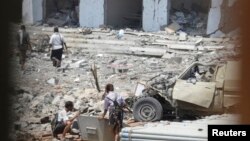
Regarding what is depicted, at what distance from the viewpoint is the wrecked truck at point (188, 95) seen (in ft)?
21.6

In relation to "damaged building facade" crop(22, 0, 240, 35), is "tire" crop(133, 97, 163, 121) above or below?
below

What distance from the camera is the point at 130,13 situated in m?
15.8

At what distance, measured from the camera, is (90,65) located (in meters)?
10.8

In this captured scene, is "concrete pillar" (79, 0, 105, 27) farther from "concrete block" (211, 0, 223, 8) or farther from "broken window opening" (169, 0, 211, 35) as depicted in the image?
"concrete block" (211, 0, 223, 8)

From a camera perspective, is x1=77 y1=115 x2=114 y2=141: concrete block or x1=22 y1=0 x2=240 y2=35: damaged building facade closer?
x1=77 y1=115 x2=114 y2=141: concrete block

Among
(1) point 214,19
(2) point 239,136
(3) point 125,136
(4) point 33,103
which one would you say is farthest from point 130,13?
(2) point 239,136

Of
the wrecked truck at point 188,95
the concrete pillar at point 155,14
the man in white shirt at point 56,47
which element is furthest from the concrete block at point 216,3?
the wrecked truck at point 188,95

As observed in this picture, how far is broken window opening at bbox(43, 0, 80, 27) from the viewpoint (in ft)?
49.3

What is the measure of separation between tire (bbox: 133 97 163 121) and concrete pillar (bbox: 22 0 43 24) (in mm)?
6763

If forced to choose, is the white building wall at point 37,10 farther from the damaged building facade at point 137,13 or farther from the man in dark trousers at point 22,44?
the man in dark trousers at point 22,44

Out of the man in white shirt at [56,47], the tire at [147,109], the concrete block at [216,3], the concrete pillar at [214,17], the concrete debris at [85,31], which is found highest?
the concrete block at [216,3]

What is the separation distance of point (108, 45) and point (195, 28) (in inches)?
133

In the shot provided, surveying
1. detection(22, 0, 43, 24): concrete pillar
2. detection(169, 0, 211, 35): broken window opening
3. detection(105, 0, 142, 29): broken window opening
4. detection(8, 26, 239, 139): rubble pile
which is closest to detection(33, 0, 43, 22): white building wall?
detection(22, 0, 43, 24): concrete pillar

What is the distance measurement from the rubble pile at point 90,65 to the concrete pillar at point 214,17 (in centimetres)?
77
